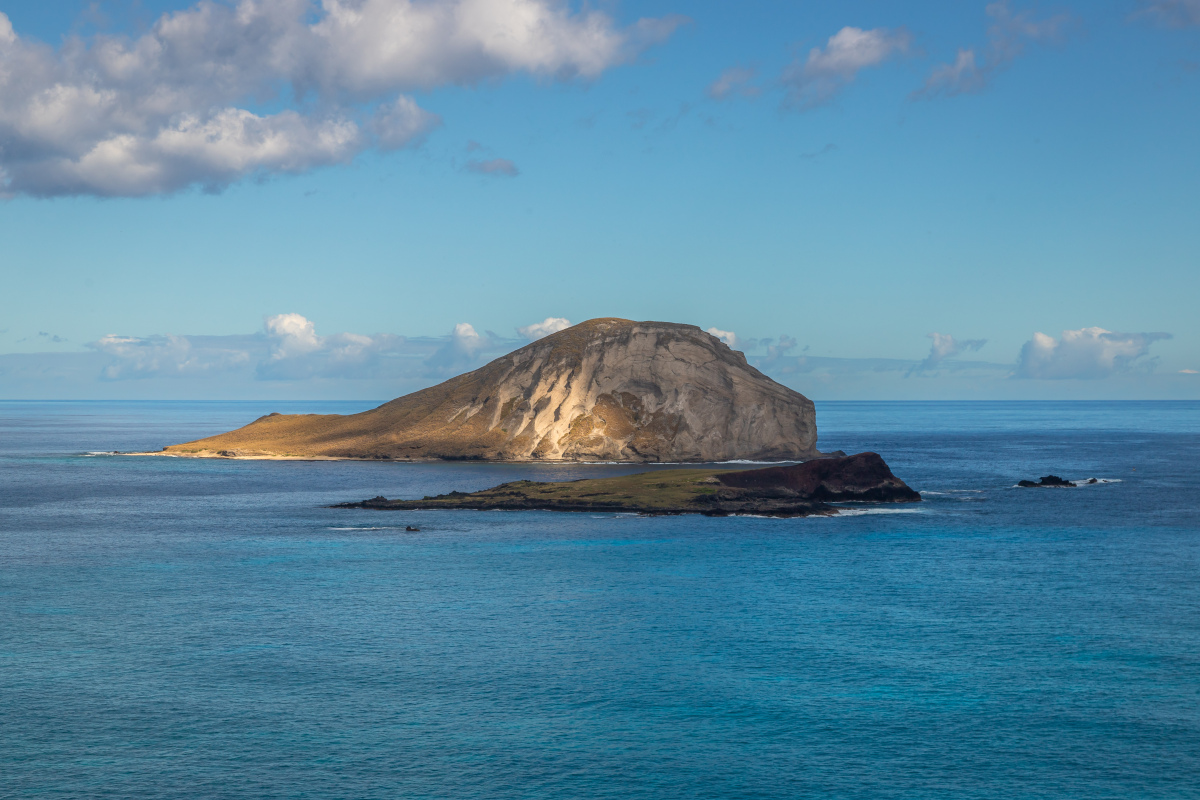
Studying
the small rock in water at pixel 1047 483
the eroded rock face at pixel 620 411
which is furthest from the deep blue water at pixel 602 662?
the eroded rock face at pixel 620 411

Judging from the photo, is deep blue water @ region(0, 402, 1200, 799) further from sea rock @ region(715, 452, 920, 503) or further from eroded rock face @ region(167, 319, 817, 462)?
eroded rock face @ region(167, 319, 817, 462)

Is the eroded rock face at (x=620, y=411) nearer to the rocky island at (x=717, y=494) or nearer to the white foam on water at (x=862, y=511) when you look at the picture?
the rocky island at (x=717, y=494)

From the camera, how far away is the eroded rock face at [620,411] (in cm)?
17725

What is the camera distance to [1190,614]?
5472cm

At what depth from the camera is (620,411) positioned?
593ft

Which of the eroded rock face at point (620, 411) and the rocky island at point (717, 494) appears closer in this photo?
the rocky island at point (717, 494)

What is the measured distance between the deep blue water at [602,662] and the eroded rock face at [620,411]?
85.3 m

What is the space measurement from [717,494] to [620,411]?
242 feet

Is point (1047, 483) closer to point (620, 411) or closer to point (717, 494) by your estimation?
point (717, 494)

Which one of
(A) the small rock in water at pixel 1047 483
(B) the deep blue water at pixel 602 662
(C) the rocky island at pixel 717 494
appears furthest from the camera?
(A) the small rock in water at pixel 1047 483

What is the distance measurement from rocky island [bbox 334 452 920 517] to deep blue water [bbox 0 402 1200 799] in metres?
15.0

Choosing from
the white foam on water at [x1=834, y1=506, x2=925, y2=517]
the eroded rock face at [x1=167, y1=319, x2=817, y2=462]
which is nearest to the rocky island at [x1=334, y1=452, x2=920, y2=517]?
the white foam on water at [x1=834, y1=506, x2=925, y2=517]

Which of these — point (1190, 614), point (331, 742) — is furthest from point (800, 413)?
point (331, 742)

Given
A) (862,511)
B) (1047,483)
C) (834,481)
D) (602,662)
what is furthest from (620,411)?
(602,662)
